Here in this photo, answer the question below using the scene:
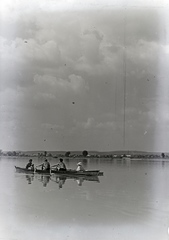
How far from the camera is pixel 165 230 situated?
7012 millimetres

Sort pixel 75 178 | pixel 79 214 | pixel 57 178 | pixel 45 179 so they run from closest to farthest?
pixel 79 214, pixel 75 178, pixel 45 179, pixel 57 178

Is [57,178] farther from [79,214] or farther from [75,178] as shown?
[79,214]

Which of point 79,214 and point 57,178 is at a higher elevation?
point 57,178

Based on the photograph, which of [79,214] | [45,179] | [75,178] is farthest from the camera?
[45,179]

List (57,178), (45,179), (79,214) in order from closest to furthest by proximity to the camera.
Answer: (79,214)
(45,179)
(57,178)

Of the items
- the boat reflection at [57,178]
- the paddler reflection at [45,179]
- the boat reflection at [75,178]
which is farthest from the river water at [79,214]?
the boat reflection at [75,178]

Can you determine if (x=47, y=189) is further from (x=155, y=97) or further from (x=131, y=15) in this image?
(x=131, y=15)

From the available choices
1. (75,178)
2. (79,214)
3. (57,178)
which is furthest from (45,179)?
(79,214)

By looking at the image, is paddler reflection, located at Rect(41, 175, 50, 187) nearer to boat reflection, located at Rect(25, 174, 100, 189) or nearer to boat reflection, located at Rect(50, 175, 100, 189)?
boat reflection, located at Rect(25, 174, 100, 189)

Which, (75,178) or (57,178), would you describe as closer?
(75,178)

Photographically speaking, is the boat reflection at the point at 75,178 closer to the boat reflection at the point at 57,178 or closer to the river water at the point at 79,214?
the boat reflection at the point at 57,178

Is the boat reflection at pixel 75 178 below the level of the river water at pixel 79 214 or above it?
above

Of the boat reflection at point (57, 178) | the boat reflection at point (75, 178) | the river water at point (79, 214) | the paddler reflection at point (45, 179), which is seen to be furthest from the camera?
the boat reflection at point (75, 178)

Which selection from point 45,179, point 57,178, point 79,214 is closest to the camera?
point 79,214
